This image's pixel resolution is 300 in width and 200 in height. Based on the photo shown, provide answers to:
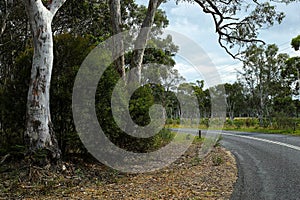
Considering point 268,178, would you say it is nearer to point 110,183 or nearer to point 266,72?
point 110,183

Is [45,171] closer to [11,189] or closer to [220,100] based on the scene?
[11,189]

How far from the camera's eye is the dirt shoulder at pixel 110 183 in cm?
567

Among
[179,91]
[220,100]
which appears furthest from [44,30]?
[220,100]

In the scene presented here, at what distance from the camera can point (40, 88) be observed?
7000 mm

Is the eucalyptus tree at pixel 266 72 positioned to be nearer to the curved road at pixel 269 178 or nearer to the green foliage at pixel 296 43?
the green foliage at pixel 296 43

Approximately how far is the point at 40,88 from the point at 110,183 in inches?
105

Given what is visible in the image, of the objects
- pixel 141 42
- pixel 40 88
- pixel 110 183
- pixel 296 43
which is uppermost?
pixel 296 43

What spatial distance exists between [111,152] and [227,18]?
8.58 meters

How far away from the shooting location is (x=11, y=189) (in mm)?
5832

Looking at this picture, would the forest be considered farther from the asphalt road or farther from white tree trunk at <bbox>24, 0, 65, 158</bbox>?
the asphalt road

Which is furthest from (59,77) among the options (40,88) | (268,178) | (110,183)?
(268,178)

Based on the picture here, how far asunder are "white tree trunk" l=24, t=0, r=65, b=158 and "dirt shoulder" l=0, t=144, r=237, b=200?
2.24 ft

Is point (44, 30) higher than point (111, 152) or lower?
higher

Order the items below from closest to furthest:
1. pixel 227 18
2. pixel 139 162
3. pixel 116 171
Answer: pixel 116 171 < pixel 139 162 < pixel 227 18
